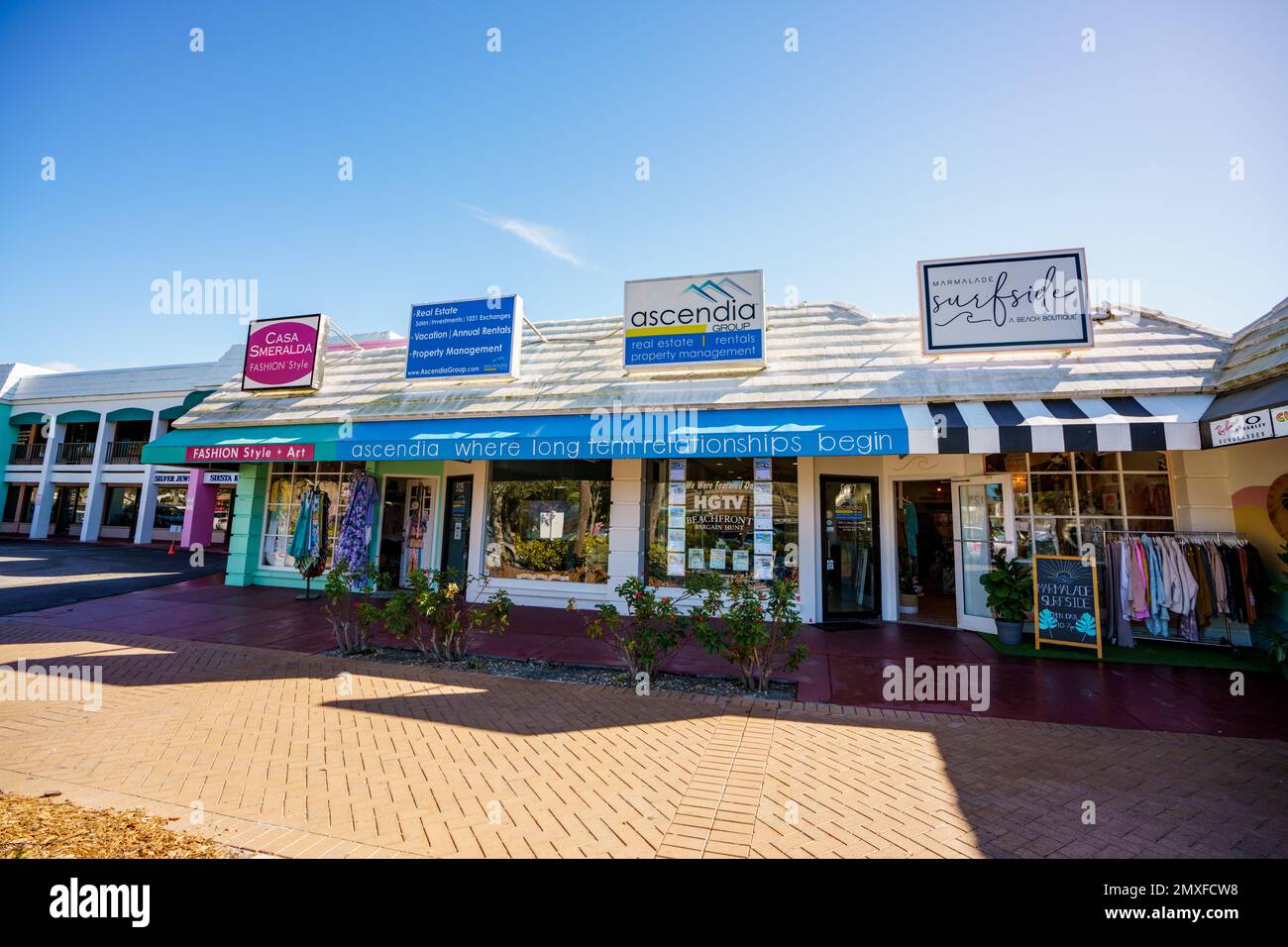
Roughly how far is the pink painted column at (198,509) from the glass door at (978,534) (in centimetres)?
2922

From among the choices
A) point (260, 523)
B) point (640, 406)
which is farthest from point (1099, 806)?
point (260, 523)

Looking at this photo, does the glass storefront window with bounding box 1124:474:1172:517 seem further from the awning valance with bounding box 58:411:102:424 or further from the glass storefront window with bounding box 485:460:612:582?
the awning valance with bounding box 58:411:102:424

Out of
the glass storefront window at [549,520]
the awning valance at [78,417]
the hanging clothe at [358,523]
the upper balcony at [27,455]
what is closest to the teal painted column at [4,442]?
the upper balcony at [27,455]

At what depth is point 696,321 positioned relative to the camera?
998cm

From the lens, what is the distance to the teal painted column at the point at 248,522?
12.2m

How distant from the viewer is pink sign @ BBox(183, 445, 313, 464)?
10.2 meters

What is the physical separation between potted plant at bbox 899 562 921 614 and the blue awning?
307 centimetres

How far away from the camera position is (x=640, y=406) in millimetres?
9211

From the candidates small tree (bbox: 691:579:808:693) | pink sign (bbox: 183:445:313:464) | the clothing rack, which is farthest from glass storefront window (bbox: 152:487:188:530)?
the clothing rack

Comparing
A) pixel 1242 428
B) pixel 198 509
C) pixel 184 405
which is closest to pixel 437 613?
pixel 1242 428

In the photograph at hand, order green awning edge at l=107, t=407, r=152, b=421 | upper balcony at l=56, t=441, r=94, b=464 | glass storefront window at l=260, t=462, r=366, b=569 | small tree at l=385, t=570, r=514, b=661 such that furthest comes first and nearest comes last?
upper balcony at l=56, t=441, r=94, b=464
green awning edge at l=107, t=407, r=152, b=421
glass storefront window at l=260, t=462, r=366, b=569
small tree at l=385, t=570, r=514, b=661

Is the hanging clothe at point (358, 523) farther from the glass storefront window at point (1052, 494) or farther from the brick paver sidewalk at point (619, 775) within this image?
the glass storefront window at point (1052, 494)

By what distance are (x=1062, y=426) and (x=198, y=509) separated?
31.0 meters

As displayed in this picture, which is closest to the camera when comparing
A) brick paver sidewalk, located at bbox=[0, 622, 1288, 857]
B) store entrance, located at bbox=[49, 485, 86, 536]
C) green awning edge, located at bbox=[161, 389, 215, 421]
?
brick paver sidewalk, located at bbox=[0, 622, 1288, 857]
